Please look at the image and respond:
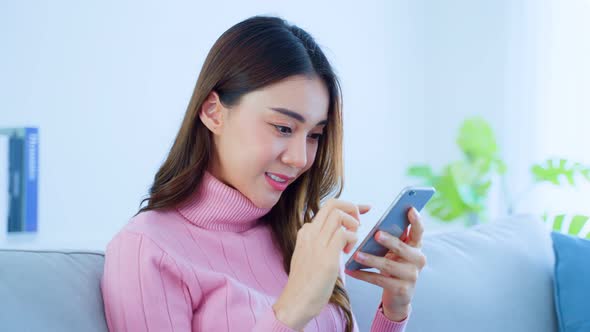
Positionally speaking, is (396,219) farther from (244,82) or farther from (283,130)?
(244,82)

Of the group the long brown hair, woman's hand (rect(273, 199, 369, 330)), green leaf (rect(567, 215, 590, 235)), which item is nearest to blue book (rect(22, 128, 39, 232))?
the long brown hair

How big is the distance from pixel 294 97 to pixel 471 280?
752 mm

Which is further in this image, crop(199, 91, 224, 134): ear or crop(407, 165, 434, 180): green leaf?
crop(407, 165, 434, 180): green leaf

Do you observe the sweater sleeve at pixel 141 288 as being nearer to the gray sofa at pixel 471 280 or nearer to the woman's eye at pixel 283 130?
the gray sofa at pixel 471 280

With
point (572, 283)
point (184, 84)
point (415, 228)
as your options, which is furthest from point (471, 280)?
point (184, 84)

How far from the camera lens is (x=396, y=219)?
1218mm

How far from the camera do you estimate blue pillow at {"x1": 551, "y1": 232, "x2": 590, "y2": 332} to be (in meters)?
1.68

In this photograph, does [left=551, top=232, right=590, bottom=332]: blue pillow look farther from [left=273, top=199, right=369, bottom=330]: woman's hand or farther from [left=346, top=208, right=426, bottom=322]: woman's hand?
[left=273, top=199, right=369, bottom=330]: woman's hand

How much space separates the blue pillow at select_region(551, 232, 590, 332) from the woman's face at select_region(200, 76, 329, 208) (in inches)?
32.2

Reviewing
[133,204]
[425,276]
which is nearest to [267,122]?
[425,276]

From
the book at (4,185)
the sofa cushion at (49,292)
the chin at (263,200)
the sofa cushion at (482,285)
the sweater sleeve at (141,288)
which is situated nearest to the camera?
the sofa cushion at (49,292)

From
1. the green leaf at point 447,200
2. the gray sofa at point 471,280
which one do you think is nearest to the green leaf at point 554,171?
the green leaf at point 447,200

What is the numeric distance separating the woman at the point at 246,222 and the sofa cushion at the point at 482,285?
0.26 metres

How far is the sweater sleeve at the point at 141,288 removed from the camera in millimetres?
1104
